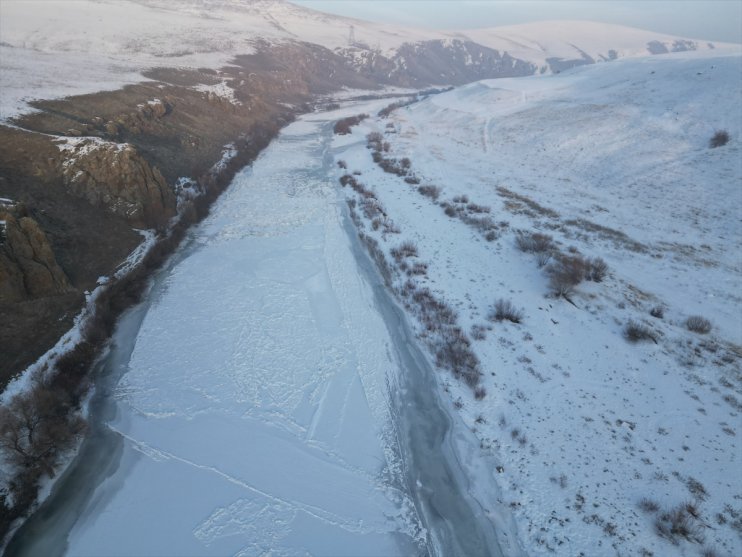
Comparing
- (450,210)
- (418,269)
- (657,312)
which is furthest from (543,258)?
(450,210)

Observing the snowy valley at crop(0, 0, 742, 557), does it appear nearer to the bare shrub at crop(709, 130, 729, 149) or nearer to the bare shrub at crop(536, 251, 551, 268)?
the bare shrub at crop(709, 130, 729, 149)

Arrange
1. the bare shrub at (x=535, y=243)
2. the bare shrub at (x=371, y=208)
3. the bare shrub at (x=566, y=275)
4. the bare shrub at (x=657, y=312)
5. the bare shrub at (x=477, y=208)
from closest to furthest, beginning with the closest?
the bare shrub at (x=657, y=312) < the bare shrub at (x=566, y=275) < the bare shrub at (x=535, y=243) < the bare shrub at (x=371, y=208) < the bare shrub at (x=477, y=208)

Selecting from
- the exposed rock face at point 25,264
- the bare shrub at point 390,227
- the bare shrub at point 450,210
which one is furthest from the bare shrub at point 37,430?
the bare shrub at point 450,210

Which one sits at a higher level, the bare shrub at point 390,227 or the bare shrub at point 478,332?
the bare shrub at point 390,227

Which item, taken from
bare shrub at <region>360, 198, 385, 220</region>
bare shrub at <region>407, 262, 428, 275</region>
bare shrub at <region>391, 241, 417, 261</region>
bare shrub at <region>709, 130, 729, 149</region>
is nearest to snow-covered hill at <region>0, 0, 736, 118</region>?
bare shrub at <region>360, 198, 385, 220</region>

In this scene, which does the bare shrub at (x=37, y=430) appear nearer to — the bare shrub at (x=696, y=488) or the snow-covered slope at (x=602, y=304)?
the snow-covered slope at (x=602, y=304)

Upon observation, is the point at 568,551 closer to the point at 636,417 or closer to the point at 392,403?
the point at 636,417

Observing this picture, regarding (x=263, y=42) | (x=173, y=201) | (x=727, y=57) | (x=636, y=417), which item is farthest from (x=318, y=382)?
(x=263, y=42)

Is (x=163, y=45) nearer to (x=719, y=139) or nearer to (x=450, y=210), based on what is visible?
(x=450, y=210)
